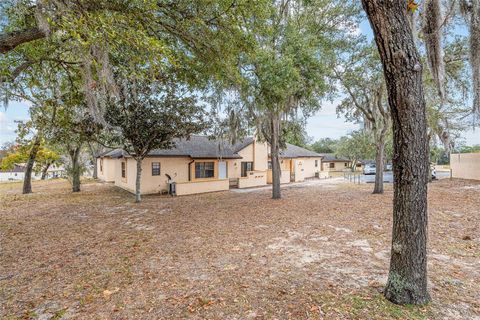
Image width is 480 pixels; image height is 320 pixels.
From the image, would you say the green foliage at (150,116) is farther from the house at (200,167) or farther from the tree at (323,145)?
the tree at (323,145)

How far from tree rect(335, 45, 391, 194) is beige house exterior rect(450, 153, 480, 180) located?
8113 millimetres

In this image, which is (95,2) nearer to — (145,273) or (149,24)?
(149,24)

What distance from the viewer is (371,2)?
273 cm

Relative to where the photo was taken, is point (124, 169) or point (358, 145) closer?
point (124, 169)

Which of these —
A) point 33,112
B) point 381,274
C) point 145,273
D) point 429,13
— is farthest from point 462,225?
point 33,112

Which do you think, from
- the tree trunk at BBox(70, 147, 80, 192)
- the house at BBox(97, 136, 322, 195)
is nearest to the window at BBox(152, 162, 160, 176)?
the house at BBox(97, 136, 322, 195)

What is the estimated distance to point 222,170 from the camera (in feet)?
57.5

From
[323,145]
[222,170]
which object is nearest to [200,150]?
[222,170]

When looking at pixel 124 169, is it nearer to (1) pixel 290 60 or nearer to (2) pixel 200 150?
(2) pixel 200 150

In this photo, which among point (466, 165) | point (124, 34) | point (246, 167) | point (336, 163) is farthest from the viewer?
point (336, 163)

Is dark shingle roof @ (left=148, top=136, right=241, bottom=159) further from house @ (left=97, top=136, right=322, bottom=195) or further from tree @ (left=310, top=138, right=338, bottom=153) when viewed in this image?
tree @ (left=310, top=138, right=338, bottom=153)

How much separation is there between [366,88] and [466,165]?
39.6ft

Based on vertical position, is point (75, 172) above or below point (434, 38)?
below

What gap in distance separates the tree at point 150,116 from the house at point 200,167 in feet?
4.60
